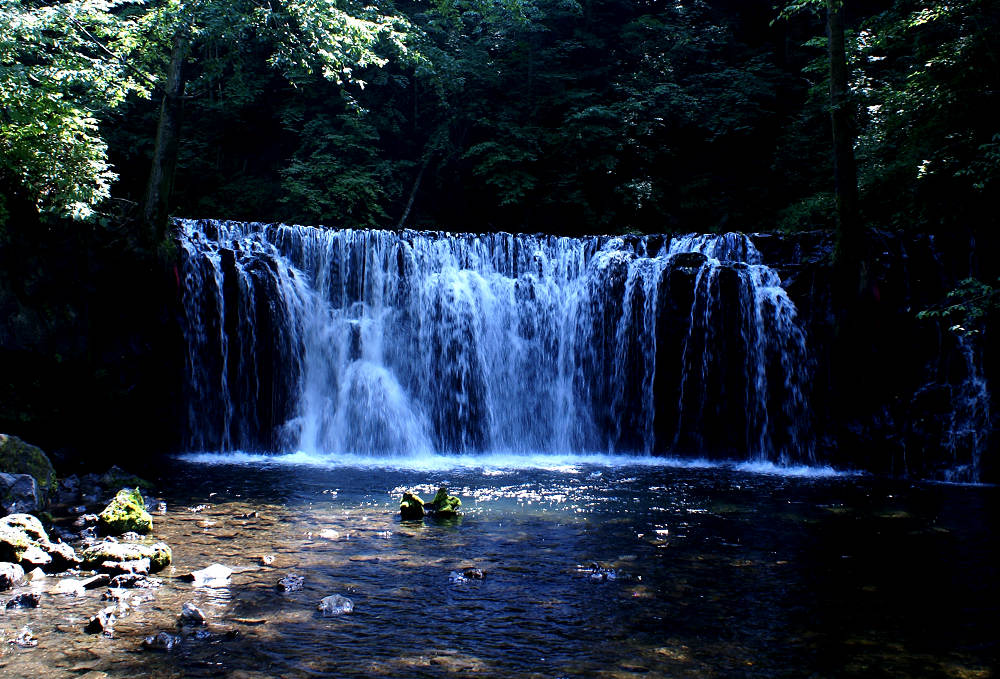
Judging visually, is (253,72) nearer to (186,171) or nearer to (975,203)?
(186,171)

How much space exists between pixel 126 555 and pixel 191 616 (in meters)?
1.61

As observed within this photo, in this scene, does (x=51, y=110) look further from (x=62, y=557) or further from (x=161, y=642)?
(x=161, y=642)

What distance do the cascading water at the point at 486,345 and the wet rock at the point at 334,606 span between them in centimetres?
858

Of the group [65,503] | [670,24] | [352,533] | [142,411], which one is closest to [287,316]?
[142,411]

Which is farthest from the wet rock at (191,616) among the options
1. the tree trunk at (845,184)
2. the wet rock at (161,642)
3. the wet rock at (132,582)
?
the tree trunk at (845,184)

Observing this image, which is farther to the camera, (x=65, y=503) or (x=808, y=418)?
(x=808, y=418)

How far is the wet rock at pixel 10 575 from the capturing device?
17.7ft

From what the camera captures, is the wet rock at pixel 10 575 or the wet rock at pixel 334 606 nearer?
the wet rock at pixel 334 606

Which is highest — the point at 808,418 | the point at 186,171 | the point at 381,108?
the point at 381,108

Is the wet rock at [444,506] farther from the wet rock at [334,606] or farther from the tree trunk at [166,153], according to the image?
the tree trunk at [166,153]

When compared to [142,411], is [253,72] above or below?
above

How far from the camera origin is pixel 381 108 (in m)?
23.8

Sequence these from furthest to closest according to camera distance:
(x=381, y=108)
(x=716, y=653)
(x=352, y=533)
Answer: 1. (x=381, y=108)
2. (x=352, y=533)
3. (x=716, y=653)

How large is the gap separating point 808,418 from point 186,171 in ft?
62.4
